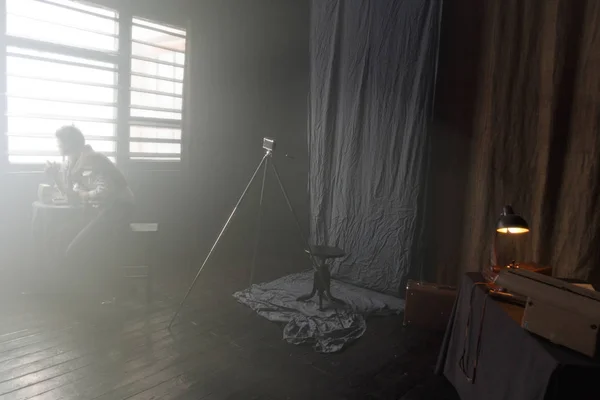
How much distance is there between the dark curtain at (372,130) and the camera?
3.24 meters

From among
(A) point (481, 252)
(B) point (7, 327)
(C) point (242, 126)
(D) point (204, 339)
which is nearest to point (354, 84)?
(C) point (242, 126)

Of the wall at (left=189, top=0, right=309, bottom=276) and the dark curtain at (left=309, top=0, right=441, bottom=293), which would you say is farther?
the wall at (left=189, top=0, right=309, bottom=276)

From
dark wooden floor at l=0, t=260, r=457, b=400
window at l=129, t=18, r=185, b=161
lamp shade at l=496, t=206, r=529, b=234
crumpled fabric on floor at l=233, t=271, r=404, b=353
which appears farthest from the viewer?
window at l=129, t=18, r=185, b=161

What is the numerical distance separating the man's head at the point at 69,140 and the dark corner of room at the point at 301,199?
1 cm

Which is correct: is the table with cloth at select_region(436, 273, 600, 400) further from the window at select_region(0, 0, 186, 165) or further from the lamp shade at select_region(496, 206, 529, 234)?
the window at select_region(0, 0, 186, 165)

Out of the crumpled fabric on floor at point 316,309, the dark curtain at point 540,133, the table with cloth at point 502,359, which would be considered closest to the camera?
the table with cloth at point 502,359

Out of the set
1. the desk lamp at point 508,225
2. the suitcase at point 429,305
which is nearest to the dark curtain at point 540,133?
the desk lamp at point 508,225

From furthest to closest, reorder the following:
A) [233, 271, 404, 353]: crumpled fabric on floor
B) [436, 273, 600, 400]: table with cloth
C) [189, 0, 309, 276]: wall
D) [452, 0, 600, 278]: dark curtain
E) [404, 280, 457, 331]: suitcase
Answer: [189, 0, 309, 276]: wall < [404, 280, 457, 331]: suitcase < [233, 271, 404, 353]: crumpled fabric on floor < [452, 0, 600, 278]: dark curtain < [436, 273, 600, 400]: table with cloth

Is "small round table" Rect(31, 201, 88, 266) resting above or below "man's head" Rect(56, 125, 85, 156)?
below

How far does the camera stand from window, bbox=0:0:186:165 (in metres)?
3.27

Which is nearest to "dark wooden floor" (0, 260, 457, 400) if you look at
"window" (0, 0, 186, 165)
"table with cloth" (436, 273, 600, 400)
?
"table with cloth" (436, 273, 600, 400)

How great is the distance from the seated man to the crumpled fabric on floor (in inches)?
39.3

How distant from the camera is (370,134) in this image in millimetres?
3555

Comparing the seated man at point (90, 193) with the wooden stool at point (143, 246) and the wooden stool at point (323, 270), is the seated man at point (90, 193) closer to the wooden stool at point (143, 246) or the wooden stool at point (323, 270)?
the wooden stool at point (143, 246)
